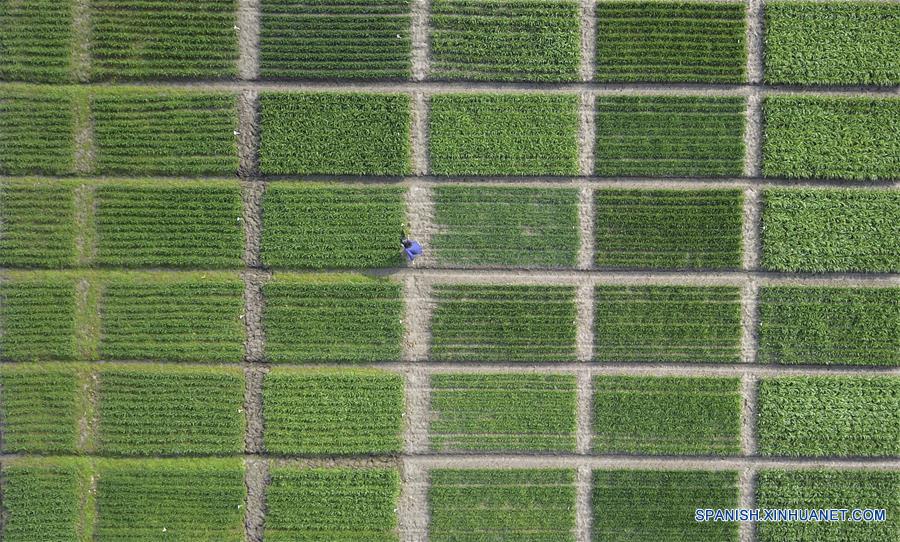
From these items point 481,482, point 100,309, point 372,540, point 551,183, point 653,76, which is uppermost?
point 653,76

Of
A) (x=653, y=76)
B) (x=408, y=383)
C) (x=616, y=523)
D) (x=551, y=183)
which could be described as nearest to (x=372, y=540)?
(x=408, y=383)

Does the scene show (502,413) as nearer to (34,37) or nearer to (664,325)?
(664,325)

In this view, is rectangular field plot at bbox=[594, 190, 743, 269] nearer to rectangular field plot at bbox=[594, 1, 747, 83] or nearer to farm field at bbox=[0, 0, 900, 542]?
farm field at bbox=[0, 0, 900, 542]

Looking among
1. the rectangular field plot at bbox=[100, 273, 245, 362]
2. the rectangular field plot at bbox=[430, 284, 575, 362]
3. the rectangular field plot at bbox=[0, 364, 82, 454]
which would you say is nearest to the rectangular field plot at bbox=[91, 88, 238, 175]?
the rectangular field plot at bbox=[100, 273, 245, 362]

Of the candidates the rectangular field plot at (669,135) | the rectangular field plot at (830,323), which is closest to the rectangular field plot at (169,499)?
the rectangular field plot at (669,135)

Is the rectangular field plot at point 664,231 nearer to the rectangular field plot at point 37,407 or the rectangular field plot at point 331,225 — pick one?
the rectangular field plot at point 331,225

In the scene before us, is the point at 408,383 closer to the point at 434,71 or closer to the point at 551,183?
the point at 551,183

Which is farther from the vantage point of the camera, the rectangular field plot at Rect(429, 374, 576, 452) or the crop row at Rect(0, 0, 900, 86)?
the rectangular field plot at Rect(429, 374, 576, 452)
